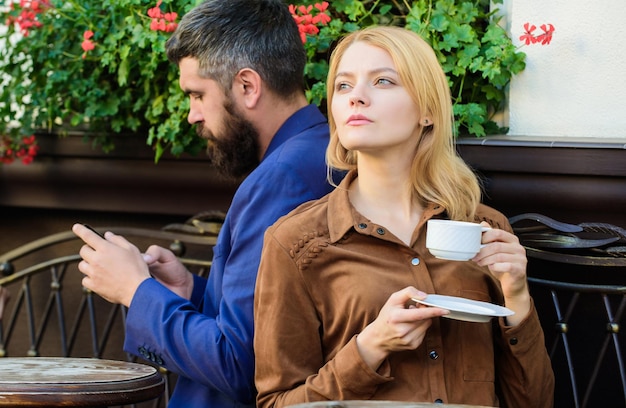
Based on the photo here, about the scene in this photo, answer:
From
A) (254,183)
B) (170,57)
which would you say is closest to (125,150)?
(170,57)

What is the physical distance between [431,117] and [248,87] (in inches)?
26.9

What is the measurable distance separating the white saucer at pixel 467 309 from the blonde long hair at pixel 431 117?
266mm

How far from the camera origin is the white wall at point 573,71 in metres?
2.73

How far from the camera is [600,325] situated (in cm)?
271

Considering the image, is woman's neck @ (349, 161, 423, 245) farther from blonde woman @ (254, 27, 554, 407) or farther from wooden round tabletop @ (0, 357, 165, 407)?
wooden round tabletop @ (0, 357, 165, 407)

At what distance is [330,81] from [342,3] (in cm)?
83

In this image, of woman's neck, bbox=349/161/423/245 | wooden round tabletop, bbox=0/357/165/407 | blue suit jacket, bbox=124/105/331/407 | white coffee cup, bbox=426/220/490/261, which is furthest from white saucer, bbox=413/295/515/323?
wooden round tabletop, bbox=0/357/165/407

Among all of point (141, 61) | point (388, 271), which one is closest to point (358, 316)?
point (388, 271)

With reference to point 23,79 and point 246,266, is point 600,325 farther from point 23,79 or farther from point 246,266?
point 23,79

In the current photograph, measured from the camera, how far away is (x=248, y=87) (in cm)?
271

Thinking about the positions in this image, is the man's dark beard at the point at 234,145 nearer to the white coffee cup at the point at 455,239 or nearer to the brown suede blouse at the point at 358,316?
the brown suede blouse at the point at 358,316

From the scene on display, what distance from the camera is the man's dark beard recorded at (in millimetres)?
2719

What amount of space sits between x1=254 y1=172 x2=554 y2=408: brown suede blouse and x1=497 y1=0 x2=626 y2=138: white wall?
0.80 metres

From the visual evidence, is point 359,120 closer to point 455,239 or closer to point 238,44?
point 455,239
